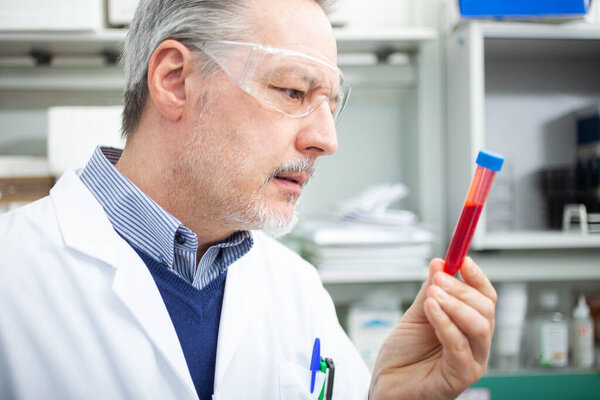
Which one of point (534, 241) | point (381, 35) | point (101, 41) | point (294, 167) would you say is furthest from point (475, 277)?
point (101, 41)

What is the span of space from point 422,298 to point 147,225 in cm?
51

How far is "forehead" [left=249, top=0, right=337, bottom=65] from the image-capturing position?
849mm

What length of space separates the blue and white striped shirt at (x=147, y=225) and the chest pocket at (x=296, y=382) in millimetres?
237

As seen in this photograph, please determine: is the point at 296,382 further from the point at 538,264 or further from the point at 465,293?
the point at 538,264

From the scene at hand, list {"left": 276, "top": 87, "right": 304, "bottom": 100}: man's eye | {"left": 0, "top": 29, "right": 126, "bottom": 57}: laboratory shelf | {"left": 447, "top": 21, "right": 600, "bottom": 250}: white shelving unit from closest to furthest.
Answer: {"left": 276, "top": 87, "right": 304, "bottom": 100}: man's eye → {"left": 0, "top": 29, "right": 126, "bottom": 57}: laboratory shelf → {"left": 447, "top": 21, "right": 600, "bottom": 250}: white shelving unit

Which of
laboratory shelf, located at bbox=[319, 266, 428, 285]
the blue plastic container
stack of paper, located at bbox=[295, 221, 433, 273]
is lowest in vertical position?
laboratory shelf, located at bbox=[319, 266, 428, 285]

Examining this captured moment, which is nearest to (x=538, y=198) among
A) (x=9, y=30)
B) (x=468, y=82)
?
(x=468, y=82)

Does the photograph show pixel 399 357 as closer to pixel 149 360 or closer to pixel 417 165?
pixel 149 360

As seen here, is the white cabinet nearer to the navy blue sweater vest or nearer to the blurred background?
the blurred background

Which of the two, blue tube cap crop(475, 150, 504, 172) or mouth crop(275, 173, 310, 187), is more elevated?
blue tube cap crop(475, 150, 504, 172)

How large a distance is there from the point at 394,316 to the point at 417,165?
56 cm

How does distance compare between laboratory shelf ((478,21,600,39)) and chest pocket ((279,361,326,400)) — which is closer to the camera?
Answer: chest pocket ((279,361,326,400))

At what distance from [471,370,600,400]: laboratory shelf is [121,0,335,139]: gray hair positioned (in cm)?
121

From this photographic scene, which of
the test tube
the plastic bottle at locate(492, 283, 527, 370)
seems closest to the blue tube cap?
the test tube
